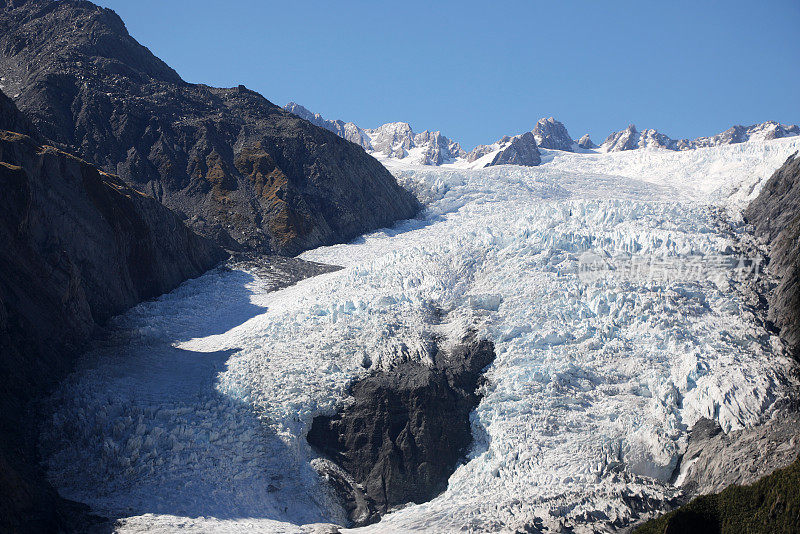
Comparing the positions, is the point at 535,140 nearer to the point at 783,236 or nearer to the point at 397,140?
the point at 397,140

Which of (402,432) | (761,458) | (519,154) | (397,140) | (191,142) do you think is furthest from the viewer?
(397,140)

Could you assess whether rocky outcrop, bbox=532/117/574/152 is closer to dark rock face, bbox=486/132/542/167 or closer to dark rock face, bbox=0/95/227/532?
dark rock face, bbox=486/132/542/167

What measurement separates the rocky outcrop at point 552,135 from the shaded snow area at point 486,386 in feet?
287

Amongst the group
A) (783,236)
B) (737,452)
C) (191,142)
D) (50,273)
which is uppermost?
(191,142)

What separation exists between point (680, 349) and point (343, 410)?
41.5ft

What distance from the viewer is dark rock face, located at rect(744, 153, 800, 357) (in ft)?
90.2

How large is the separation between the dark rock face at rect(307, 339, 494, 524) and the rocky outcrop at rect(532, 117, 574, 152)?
102m

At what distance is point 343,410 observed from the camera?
26109 mm

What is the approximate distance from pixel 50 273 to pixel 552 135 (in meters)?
112

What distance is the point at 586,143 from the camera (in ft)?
445

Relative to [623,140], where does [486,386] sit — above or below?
below

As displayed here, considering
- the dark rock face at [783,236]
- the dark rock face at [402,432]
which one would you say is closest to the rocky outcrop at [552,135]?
the dark rock face at [783,236]

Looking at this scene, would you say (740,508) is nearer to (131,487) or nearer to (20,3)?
(131,487)

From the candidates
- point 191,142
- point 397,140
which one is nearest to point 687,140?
point 397,140
